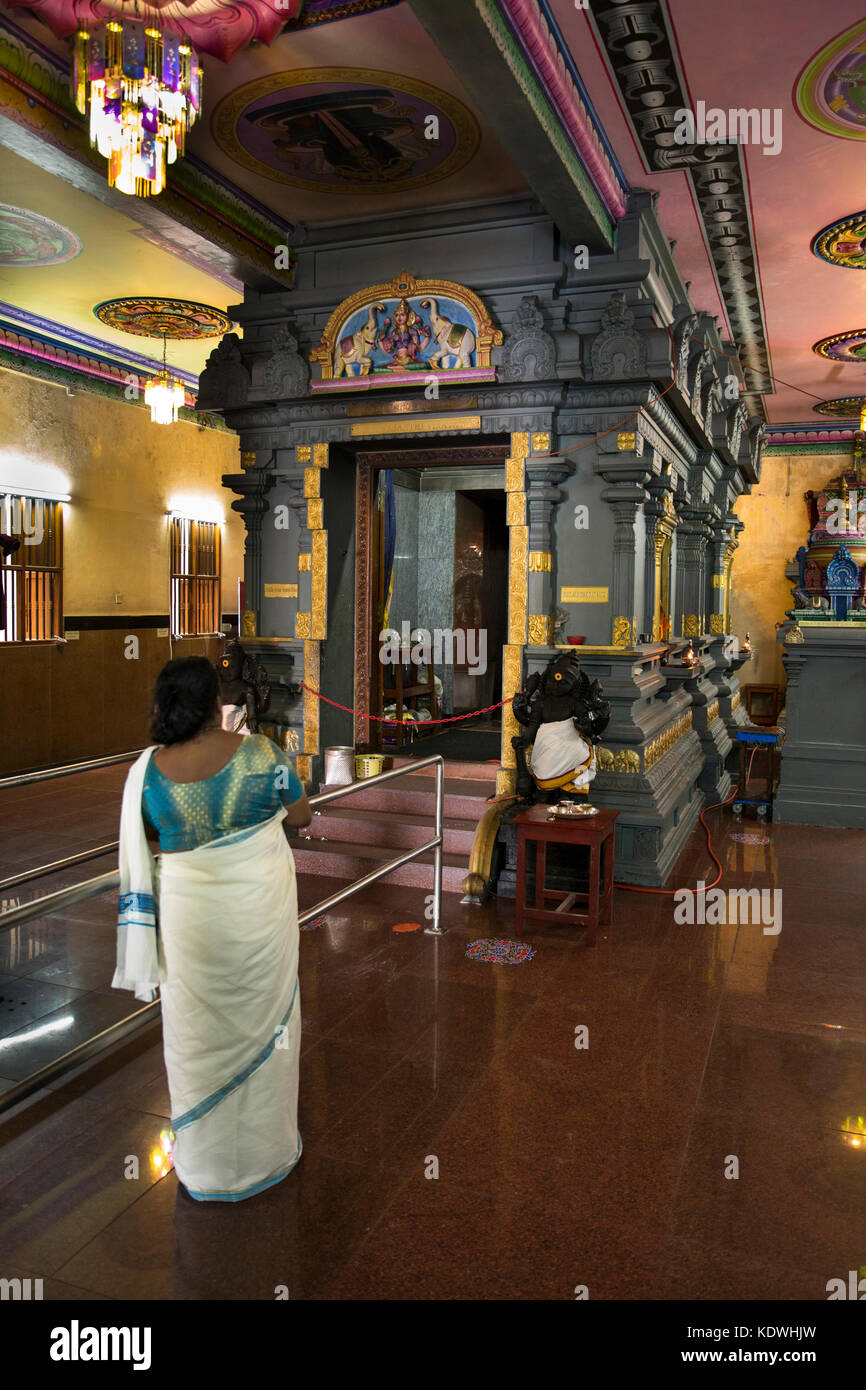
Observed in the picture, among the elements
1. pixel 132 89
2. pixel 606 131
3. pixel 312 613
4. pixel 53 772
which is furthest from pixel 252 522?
pixel 53 772

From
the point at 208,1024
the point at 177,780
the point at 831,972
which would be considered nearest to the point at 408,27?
the point at 177,780

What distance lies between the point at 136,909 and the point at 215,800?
419 millimetres

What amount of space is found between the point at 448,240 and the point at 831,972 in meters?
5.07

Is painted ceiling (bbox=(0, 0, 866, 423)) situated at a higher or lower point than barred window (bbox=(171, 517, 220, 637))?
higher

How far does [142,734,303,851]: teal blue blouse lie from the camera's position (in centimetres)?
267

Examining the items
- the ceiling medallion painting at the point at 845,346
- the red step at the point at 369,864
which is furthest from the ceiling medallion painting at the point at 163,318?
the ceiling medallion painting at the point at 845,346

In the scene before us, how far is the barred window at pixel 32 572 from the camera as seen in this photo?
9.68 m

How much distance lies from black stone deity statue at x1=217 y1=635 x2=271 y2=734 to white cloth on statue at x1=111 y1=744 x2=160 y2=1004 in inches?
148

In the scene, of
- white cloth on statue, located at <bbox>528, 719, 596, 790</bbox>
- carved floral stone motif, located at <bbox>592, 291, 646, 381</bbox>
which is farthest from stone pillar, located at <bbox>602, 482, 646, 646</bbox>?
white cloth on statue, located at <bbox>528, 719, 596, 790</bbox>

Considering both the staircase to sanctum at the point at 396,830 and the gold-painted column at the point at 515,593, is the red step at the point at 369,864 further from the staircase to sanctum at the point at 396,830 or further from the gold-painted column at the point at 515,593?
the gold-painted column at the point at 515,593

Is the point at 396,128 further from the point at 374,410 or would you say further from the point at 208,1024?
the point at 208,1024

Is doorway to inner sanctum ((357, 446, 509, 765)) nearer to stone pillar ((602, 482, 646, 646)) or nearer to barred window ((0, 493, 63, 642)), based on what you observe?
stone pillar ((602, 482, 646, 646))

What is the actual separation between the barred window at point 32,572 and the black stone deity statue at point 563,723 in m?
6.05
